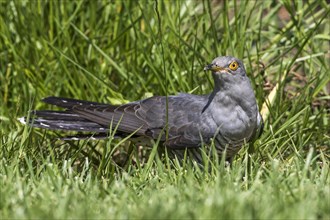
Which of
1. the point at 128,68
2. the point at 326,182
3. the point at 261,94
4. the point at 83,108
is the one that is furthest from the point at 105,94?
the point at 326,182

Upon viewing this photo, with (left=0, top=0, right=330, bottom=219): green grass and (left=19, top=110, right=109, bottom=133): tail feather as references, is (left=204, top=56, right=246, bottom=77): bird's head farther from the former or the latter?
(left=19, top=110, right=109, bottom=133): tail feather

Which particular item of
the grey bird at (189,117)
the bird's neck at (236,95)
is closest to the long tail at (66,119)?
the grey bird at (189,117)

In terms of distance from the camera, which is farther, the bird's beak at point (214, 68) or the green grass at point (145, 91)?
the bird's beak at point (214, 68)

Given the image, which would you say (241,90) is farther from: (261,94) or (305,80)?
(305,80)

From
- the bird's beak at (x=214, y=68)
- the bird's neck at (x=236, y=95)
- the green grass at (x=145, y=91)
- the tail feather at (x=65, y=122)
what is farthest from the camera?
the tail feather at (x=65, y=122)

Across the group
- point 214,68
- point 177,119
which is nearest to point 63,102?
point 177,119

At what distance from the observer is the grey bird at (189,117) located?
461 centimetres

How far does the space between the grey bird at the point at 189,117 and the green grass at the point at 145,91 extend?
115 mm

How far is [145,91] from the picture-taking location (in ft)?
18.0

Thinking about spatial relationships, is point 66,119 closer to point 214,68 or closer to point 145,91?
point 145,91

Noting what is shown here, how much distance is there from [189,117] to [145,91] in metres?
0.73

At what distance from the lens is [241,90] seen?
183 inches

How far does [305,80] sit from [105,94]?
4.46 ft

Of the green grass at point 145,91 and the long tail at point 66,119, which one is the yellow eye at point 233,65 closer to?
the green grass at point 145,91
